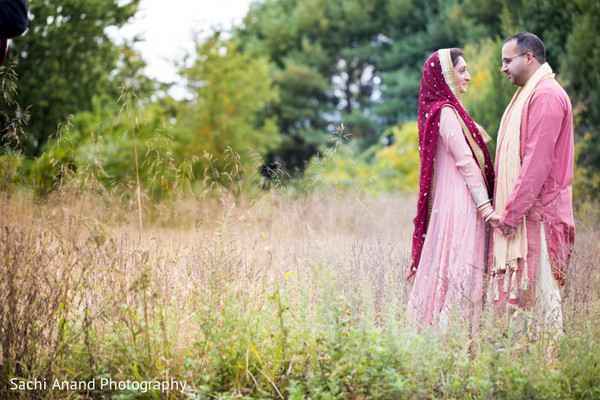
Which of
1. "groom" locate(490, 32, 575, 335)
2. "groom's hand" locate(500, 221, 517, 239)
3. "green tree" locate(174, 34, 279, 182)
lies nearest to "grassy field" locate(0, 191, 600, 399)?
"groom" locate(490, 32, 575, 335)

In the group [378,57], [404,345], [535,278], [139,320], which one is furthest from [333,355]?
[378,57]

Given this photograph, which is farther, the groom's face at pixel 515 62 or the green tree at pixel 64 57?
the green tree at pixel 64 57

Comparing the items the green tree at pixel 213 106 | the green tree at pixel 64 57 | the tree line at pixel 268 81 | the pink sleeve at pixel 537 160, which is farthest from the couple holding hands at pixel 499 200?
the green tree at pixel 213 106

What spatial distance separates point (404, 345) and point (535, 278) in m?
1.12

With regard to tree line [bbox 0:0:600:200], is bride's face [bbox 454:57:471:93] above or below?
below

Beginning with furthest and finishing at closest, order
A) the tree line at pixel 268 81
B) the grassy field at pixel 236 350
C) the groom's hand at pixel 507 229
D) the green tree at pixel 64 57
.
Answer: the green tree at pixel 64 57
the tree line at pixel 268 81
the groom's hand at pixel 507 229
the grassy field at pixel 236 350

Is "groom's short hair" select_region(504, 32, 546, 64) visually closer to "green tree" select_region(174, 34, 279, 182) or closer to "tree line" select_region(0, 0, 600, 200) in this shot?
"tree line" select_region(0, 0, 600, 200)

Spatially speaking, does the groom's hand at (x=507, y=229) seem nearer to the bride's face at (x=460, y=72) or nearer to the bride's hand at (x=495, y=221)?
the bride's hand at (x=495, y=221)

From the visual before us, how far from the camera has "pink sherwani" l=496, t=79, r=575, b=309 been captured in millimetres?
3379

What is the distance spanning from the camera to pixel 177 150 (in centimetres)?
1374

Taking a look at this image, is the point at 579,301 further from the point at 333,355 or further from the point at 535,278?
the point at 333,355

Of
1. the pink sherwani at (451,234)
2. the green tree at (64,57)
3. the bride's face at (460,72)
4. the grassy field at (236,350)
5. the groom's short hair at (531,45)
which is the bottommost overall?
the grassy field at (236,350)

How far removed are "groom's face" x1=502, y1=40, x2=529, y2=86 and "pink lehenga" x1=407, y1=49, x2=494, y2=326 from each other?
356 mm

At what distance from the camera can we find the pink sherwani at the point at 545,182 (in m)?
3.38
